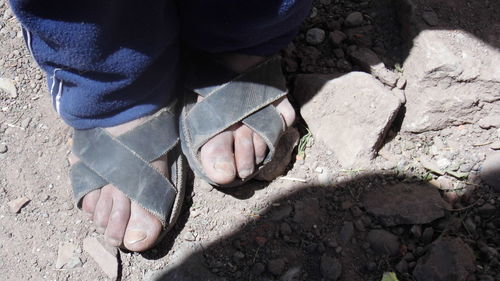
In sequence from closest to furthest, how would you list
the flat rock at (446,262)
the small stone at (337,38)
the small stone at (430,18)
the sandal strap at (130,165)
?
the flat rock at (446,262)
the sandal strap at (130,165)
the small stone at (430,18)
the small stone at (337,38)

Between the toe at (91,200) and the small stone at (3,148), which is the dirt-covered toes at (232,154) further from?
the small stone at (3,148)

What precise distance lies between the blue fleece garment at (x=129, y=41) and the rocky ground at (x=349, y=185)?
0.30 meters

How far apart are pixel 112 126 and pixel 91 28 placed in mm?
436

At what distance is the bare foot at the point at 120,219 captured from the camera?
1.65 m

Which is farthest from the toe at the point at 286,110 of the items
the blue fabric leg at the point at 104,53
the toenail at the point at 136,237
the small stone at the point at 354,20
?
the toenail at the point at 136,237

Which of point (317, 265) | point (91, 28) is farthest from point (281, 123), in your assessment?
point (91, 28)

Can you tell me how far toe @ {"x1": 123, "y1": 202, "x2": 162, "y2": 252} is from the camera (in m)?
1.65

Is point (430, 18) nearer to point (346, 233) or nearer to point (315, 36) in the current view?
point (315, 36)

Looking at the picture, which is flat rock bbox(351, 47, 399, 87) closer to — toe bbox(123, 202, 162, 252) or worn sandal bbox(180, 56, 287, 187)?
worn sandal bbox(180, 56, 287, 187)

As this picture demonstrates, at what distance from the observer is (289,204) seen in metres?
1.78

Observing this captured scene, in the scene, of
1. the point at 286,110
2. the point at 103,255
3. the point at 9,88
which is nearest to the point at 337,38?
the point at 286,110

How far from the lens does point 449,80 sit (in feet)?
5.96

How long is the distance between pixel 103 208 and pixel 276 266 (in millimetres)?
→ 526

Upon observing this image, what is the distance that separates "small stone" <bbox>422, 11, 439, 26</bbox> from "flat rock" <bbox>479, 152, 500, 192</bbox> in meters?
0.46
